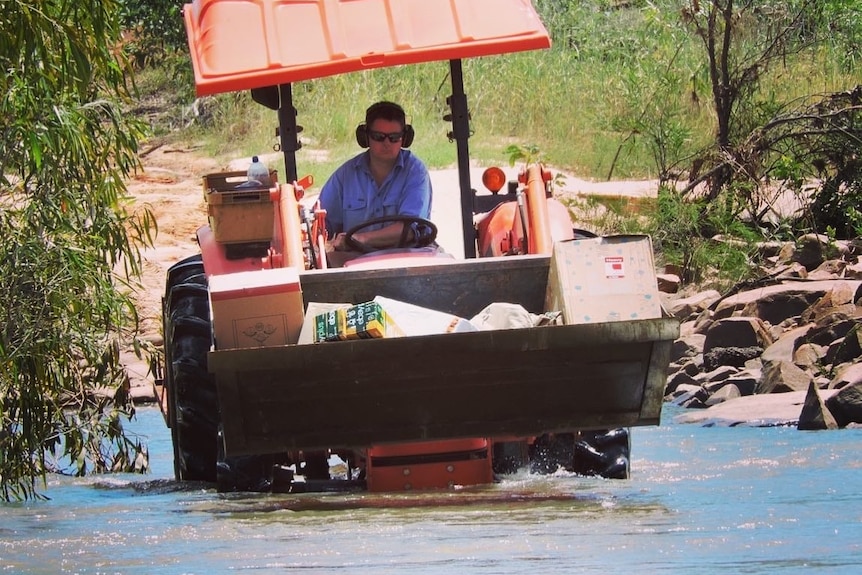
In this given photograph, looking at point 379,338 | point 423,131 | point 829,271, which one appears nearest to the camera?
point 379,338

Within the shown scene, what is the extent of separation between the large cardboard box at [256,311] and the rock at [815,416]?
431 cm

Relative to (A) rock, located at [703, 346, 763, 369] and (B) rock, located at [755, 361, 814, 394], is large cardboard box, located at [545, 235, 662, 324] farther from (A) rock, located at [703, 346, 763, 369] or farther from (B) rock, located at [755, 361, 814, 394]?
(A) rock, located at [703, 346, 763, 369]

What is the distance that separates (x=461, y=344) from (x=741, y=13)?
11952mm

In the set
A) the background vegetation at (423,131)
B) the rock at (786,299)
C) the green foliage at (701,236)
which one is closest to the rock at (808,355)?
the rock at (786,299)

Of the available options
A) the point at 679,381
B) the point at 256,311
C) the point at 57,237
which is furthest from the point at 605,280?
the point at 679,381

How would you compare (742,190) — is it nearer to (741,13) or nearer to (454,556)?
(741,13)

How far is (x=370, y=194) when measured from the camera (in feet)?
28.0

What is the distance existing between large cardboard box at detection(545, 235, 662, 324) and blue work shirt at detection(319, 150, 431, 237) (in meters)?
1.33

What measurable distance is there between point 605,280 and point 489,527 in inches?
50.7

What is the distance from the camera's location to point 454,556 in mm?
5977

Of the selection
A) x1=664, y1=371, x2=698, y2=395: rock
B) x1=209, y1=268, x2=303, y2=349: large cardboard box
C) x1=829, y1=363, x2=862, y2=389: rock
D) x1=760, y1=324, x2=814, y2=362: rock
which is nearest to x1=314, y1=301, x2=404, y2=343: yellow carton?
x1=209, y1=268, x2=303, y2=349: large cardboard box

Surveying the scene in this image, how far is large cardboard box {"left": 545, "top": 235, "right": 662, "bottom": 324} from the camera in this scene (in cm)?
718

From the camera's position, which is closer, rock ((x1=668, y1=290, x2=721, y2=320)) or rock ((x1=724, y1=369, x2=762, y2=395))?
rock ((x1=724, y1=369, x2=762, y2=395))

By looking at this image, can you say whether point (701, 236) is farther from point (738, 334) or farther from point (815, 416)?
point (815, 416)
